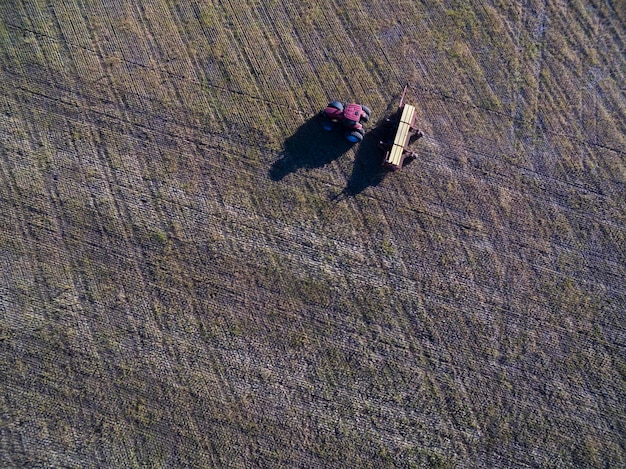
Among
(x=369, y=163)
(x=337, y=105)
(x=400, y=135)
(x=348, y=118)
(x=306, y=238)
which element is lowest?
(x=306, y=238)

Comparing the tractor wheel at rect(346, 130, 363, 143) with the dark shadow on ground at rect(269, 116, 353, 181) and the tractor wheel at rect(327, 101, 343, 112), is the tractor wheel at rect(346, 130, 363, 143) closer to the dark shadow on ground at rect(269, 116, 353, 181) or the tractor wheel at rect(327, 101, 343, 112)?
the dark shadow on ground at rect(269, 116, 353, 181)

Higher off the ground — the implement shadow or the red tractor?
the red tractor

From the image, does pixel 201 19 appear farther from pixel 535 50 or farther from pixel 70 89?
pixel 535 50

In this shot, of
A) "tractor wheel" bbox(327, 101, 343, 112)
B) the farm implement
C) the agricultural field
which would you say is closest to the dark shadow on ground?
the agricultural field

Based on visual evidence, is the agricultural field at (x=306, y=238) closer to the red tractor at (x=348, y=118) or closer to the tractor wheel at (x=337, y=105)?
the red tractor at (x=348, y=118)

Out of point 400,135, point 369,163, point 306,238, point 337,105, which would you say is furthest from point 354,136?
point 306,238

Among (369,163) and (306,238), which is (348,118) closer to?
(369,163)
